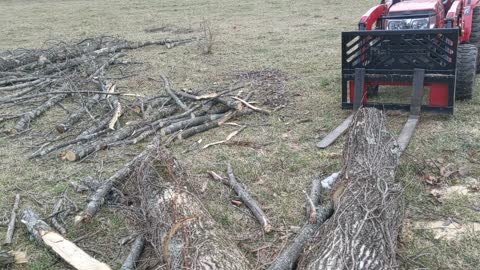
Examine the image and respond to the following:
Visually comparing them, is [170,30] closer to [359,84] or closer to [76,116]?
[76,116]

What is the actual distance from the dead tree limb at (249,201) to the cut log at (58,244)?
1344 millimetres

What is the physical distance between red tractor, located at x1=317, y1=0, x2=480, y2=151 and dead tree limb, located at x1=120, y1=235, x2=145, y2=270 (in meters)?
2.56

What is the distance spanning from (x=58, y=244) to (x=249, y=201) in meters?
1.71

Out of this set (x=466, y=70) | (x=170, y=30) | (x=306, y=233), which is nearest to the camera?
(x=306, y=233)

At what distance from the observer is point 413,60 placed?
228 inches

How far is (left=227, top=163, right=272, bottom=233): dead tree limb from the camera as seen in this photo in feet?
12.8

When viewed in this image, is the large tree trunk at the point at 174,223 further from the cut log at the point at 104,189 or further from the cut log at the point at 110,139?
the cut log at the point at 110,139

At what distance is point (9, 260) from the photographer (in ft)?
12.0

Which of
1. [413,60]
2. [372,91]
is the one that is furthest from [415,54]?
[372,91]

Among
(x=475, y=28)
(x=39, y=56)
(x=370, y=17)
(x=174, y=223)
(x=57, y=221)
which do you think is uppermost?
(x=370, y=17)

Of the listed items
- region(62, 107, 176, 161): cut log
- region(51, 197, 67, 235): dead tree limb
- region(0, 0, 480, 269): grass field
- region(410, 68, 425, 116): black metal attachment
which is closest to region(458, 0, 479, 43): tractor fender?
region(0, 0, 480, 269): grass field

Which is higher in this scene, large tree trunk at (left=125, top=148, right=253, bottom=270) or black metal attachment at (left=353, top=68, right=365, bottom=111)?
black metal attachment at (left=353, top=68, right=365, bottom=111)

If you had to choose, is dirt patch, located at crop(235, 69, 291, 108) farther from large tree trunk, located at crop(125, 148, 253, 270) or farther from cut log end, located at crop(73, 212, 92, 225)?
cut log end, located at crop(73, 212, 92, 225)

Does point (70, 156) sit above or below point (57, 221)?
above
